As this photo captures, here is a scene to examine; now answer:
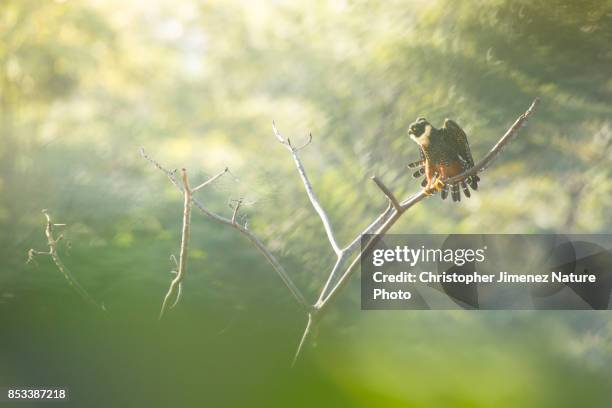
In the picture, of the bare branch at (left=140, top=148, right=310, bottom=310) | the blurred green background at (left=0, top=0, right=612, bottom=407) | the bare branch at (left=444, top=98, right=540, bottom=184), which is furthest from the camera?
the blurred green background at (left=0, top=0, right=612, bottom=407)

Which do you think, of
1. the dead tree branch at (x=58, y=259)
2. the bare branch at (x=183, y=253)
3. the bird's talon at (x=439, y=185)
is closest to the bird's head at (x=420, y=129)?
the bird's talon at (x=439, y=185)

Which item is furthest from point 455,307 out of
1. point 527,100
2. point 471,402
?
point 527,100

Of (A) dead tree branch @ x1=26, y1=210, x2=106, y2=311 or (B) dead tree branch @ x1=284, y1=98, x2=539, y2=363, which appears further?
(A) dead tree branch @ x1=26, y1=210, x2=106, y2=311

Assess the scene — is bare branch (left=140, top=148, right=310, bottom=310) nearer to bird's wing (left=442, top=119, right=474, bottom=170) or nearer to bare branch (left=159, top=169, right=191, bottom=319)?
bare branch (left=159, top=169, right=191, bottom=319)

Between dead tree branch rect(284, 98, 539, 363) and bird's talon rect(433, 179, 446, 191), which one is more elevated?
bird's talon rect(433, 179, 446, 191)

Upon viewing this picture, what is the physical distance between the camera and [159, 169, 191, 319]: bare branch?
213 cm

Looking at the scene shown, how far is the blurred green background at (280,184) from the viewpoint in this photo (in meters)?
2.56

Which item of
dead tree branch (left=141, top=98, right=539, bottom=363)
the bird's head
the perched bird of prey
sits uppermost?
the bird's head

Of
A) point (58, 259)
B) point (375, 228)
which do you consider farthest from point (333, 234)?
point (58, 259)

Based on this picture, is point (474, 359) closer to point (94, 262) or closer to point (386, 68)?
point (386, 68)

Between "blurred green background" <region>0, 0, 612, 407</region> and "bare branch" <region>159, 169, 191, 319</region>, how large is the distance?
8 centimetres

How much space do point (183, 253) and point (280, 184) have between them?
30.0 inches

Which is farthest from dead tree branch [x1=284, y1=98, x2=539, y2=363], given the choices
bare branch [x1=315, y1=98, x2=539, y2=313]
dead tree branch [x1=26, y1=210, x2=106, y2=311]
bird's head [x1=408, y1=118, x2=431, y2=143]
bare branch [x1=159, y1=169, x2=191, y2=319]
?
dead tree branch [x1=26, y1=210, x2=106, y2=311]

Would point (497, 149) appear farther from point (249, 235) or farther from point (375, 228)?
point (249, 235)
